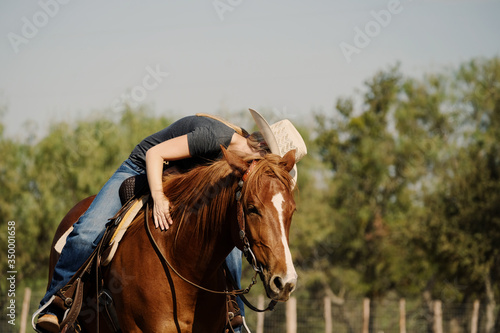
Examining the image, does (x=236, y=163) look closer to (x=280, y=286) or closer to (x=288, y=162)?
(x=288, y=162)

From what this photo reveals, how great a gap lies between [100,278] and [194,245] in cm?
90

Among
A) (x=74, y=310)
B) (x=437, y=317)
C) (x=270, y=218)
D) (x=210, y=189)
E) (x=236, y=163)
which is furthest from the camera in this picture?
(x=437, y=317)

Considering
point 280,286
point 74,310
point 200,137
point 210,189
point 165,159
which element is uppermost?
point 200,137

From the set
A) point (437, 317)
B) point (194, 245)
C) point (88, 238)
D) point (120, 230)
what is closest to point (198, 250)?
point (194, 245)

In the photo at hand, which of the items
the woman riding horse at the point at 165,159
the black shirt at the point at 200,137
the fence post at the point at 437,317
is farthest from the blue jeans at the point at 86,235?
the fence post at the point at 437,317

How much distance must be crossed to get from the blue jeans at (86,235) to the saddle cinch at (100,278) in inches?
4.3

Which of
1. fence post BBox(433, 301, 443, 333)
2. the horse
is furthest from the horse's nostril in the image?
fence post BBox(433, 301, 443, 333)

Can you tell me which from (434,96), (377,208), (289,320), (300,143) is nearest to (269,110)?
(377,208)

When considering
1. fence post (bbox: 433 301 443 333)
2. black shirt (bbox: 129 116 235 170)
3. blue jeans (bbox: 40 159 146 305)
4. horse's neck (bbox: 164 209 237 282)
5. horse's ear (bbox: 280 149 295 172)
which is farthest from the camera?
fence post (bbox: 433 301 443 333)

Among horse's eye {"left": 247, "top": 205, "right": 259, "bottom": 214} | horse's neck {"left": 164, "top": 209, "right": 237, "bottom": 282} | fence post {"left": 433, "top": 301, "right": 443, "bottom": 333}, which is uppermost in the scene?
horse's eye {"left": 247, "top": 205, "right": 259, "bottom": 214}

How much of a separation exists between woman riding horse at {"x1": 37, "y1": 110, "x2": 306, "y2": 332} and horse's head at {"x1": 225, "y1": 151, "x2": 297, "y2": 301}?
52cm

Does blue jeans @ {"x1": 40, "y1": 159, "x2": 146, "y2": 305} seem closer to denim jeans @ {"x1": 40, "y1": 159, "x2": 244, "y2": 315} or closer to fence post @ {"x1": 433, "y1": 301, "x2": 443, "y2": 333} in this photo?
denim jeans @ {"x1": 40, "y1": 159, "x2": 244, "y2": 315}

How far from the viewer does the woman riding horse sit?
4594mm

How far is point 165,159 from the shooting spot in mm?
4715
